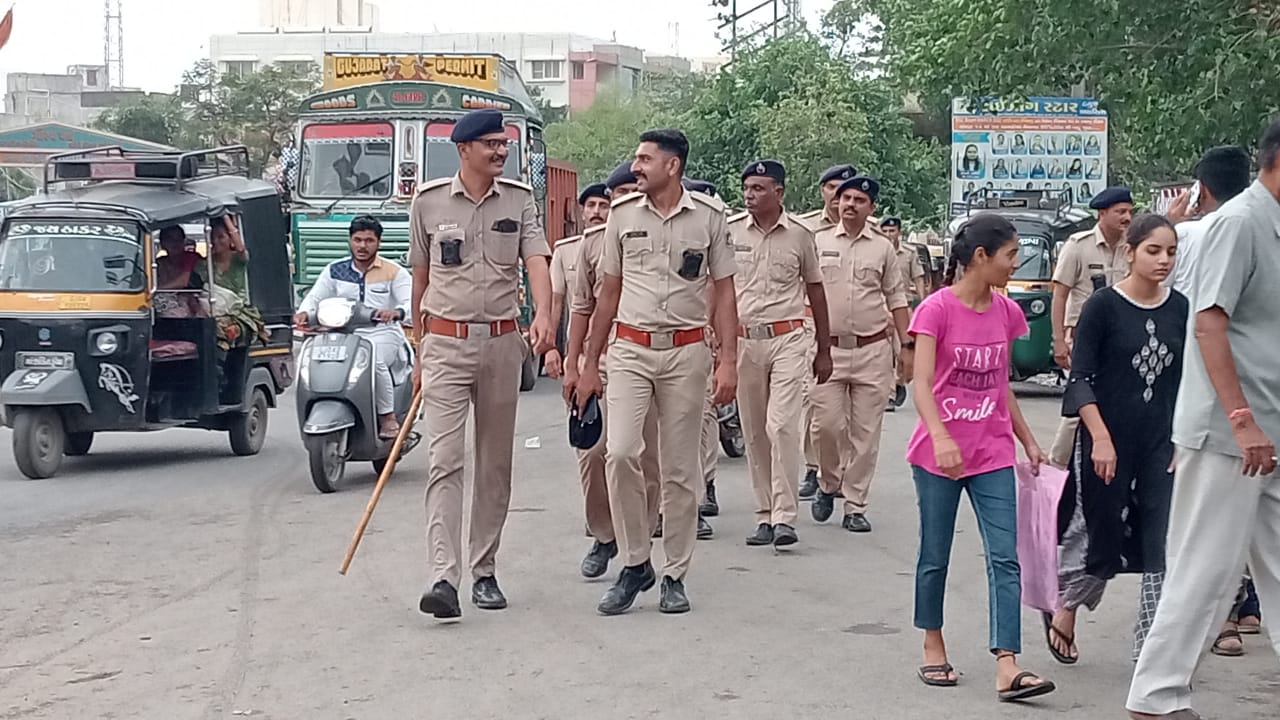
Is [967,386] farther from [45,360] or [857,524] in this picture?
[45,360]

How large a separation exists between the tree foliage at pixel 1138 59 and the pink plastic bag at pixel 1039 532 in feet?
37.5

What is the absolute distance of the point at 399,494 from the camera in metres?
12.1

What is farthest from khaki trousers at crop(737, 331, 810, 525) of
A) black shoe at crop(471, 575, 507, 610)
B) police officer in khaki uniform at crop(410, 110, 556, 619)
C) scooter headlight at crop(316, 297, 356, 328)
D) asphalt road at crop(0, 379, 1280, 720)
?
scooter headlight at crop(316, 297, 356, 328)

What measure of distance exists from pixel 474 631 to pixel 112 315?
612cm

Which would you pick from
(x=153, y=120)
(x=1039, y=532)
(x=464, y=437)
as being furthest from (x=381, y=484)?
(x=153, y=120)

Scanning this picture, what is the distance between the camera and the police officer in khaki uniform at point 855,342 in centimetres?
1062

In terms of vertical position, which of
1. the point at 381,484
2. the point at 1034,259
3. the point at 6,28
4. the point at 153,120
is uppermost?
the point at 153,120

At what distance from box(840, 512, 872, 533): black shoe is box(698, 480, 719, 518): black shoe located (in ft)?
3.11

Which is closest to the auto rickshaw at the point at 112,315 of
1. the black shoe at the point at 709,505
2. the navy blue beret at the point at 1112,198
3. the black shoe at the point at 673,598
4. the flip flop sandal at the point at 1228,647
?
the black shoe at the point at 709,505

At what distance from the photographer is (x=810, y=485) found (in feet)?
38.9

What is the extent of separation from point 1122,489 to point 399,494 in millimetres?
6365

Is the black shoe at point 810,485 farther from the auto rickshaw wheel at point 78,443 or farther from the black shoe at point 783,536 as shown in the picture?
the auto rickshaw wheel at point 78,443

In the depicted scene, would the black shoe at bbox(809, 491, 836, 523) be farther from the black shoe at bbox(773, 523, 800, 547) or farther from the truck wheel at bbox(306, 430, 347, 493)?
the truck wheel at bbox(306, 430, 347, 493)

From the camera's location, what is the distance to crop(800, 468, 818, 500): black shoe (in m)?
11.8
